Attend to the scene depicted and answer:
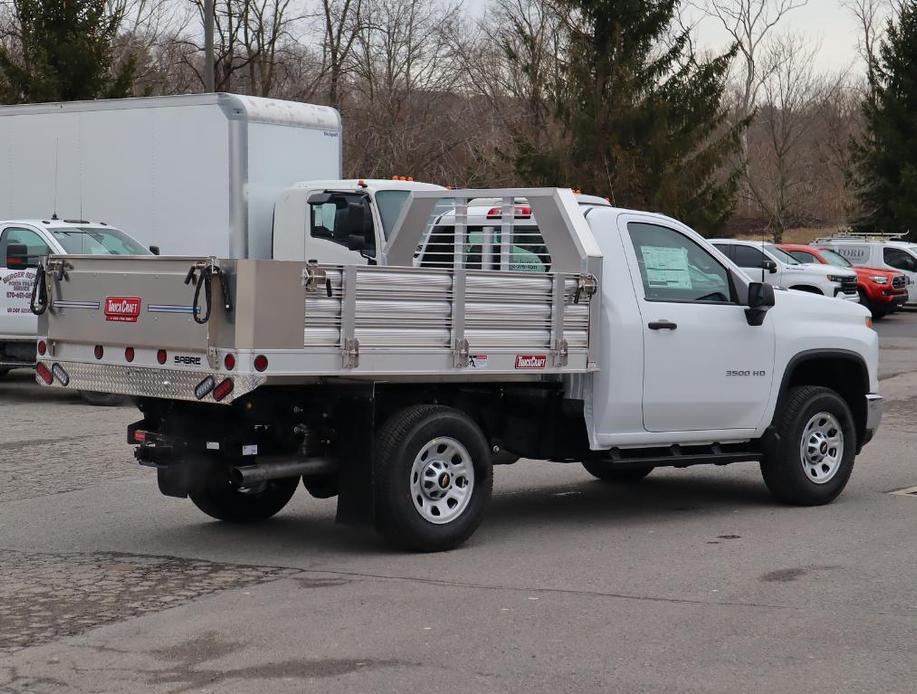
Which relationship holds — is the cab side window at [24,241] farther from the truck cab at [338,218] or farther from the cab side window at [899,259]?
the cab side window at [899,259]

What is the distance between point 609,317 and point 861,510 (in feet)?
8.20

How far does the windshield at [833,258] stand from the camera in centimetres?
3281

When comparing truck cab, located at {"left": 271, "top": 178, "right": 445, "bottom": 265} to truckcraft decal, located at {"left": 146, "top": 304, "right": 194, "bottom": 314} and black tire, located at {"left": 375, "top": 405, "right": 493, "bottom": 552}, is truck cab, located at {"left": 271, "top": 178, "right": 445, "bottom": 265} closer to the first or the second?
black tire, located at {"left": 375, "top": 405, "right": 493, "bottom": 552}

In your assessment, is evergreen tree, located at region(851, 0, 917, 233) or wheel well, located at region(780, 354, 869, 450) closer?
wheel well, located at region(780, 354, 869, 450)

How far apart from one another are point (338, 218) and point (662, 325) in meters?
7.58

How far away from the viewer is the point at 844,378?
10656mm

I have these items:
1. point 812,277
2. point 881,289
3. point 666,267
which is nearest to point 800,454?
point 666,267

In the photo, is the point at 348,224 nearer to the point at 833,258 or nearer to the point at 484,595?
the point at 484,595

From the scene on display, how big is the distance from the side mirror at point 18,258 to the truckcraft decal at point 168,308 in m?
9.47

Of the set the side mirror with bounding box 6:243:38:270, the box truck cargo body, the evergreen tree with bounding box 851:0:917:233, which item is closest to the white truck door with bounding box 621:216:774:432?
the box truck cargo body

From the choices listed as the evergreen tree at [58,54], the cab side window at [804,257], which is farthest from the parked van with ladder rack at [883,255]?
the evergreen tree at [58,54]

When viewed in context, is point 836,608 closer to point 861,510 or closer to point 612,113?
point 861,510

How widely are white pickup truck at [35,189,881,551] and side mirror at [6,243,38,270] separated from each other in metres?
8.20

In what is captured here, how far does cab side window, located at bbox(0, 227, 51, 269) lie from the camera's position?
17.1 meters
